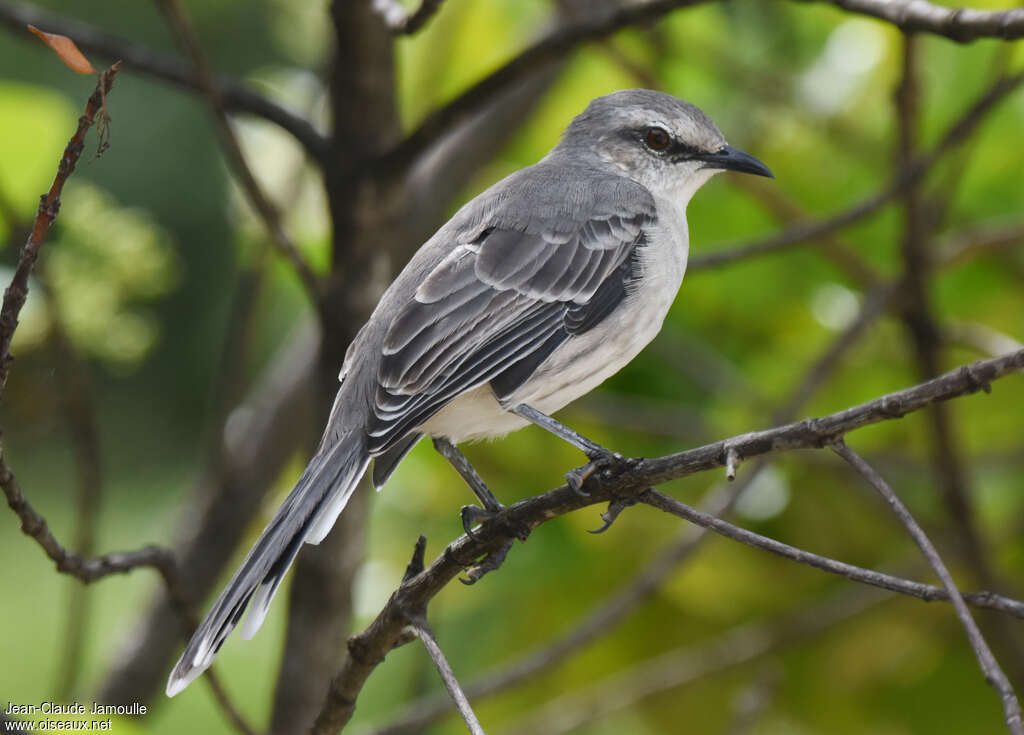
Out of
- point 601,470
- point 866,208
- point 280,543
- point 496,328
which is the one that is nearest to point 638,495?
point 601,470

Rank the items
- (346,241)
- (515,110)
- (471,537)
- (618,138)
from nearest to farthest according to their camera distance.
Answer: (471,537)
(346,241)
(618,138)
(515,110)

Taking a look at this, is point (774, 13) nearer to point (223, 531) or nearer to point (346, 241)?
point (346, 241)

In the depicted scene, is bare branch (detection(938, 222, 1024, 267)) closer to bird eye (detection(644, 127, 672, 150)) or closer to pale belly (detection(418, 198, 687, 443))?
bird eye (detection(644, 127, 672, 150))

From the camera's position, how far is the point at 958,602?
58.4 inches

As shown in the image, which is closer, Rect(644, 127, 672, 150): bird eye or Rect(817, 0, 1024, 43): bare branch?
Rect(817, 0, 1024, 43): bare branch

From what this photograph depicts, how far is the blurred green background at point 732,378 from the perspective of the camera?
141 inches

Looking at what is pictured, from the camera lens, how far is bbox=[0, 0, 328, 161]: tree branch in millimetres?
3170

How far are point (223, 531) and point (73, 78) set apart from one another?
2881 millimetres

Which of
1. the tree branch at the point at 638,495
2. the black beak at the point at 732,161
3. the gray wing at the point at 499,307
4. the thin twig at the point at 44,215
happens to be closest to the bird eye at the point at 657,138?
the black beak at the point at 732,161

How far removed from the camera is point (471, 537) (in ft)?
6.99

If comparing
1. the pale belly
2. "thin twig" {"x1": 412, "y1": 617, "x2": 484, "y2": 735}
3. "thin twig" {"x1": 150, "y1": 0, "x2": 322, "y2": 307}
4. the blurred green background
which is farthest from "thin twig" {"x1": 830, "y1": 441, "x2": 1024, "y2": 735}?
the blurred green background

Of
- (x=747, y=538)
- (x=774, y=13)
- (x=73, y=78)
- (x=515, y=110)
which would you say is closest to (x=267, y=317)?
(x=73, y=78)

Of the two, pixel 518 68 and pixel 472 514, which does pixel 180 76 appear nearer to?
pixel 518 68

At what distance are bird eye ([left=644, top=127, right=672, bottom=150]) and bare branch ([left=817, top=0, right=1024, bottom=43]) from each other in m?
1.05
